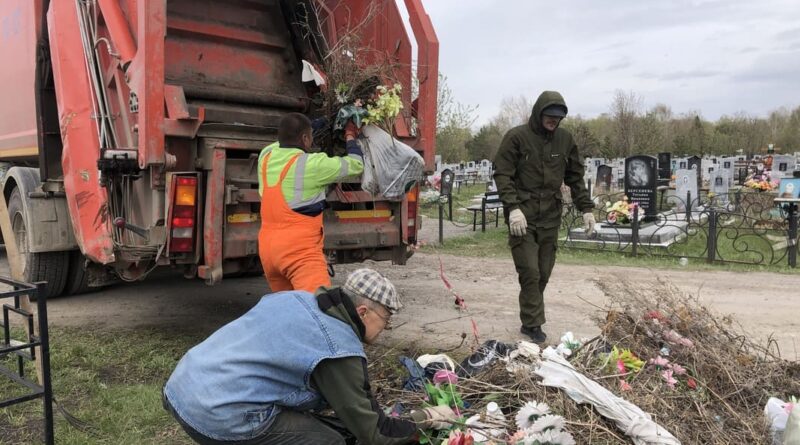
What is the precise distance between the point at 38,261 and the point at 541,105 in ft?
15.5

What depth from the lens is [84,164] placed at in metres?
4.26

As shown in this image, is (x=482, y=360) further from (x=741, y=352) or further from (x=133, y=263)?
(x=133, y=263)

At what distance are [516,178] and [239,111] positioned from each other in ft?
6.94

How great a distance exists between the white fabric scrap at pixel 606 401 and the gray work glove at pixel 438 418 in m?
0.43

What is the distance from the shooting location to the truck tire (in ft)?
18.4

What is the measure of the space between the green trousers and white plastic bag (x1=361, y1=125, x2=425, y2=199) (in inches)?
42.1

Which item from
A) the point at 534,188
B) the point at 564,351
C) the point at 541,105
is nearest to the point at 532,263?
the point at 534,188

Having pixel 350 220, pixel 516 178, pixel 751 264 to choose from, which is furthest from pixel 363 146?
pixel 751 264

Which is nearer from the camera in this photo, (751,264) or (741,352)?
(741,352)

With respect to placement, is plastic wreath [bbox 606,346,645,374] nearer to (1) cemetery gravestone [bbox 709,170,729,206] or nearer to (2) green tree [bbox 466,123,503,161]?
(1) cemetery gravestone [bbox 709,170,729,206]

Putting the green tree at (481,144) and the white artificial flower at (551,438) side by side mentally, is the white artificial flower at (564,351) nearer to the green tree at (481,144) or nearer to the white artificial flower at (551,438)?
the white artificial flower at (551,438)

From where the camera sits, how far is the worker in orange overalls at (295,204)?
11.0 feet

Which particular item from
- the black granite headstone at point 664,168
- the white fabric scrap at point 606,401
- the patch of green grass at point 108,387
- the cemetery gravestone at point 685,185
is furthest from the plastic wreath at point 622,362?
the black granite headstone at point 664,168

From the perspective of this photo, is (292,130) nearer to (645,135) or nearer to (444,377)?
(444,377)
